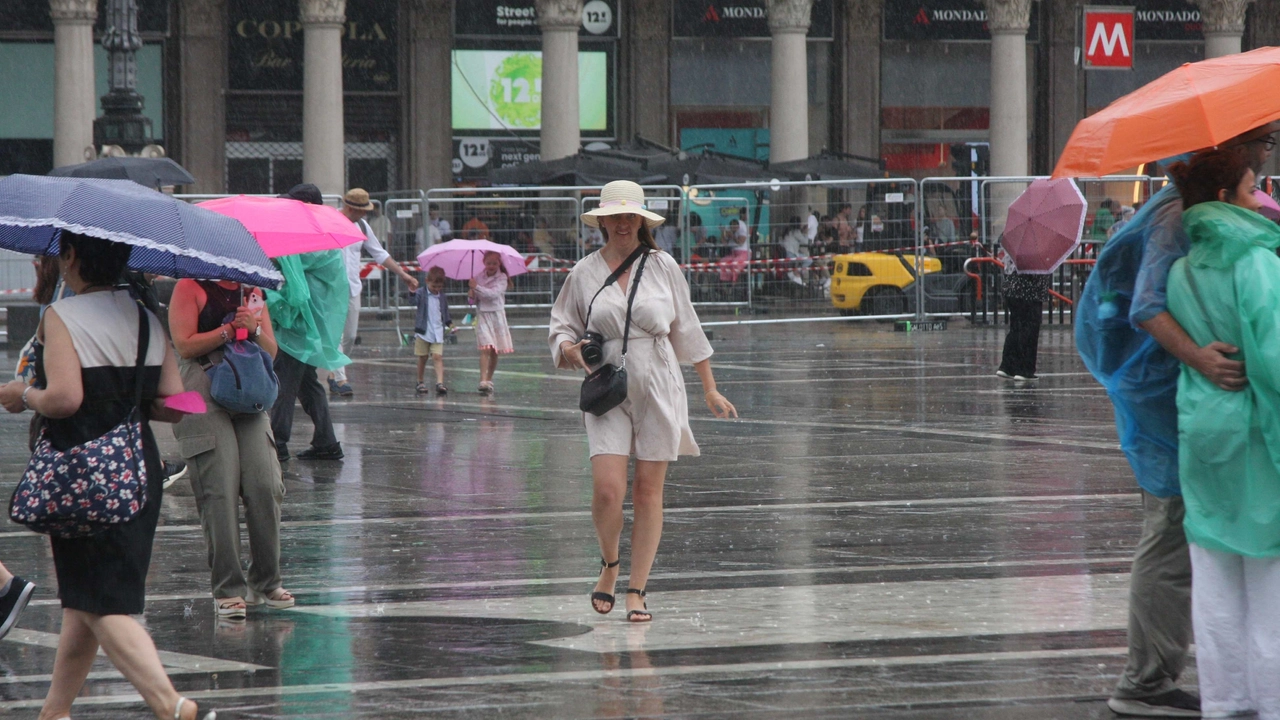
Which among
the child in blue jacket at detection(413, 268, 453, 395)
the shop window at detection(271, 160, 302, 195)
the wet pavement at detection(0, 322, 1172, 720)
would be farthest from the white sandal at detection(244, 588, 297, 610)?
the shop window at detection(271, 160, 302, 195)

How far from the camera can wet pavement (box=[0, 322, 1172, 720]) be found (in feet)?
19.5

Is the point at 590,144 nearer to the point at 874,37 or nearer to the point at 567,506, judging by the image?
the point at 874,37

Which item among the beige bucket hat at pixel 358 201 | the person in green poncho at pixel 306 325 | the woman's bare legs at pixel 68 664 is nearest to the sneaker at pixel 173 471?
the person in green poncho at pixel 306 325

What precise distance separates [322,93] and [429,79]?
14.6 feet

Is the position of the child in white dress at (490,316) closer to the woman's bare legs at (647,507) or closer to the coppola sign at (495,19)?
the woman's bare legs at (647,507)

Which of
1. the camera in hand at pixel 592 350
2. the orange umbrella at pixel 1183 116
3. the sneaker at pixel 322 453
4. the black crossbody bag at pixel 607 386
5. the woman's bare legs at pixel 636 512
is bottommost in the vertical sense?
the sneaker at pixel 322 453

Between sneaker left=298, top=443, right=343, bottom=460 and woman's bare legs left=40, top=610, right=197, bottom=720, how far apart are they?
6.94 meters

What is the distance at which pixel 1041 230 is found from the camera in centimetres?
1805

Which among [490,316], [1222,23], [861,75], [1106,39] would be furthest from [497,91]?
[490,316]

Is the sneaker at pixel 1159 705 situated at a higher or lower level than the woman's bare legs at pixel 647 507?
lower

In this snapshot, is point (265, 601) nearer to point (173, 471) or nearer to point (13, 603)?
point (13, 603)

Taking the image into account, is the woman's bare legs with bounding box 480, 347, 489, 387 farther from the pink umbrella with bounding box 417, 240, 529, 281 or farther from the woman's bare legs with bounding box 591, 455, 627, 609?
the woman's bare legs with bounding box 591, 455, 627, 609

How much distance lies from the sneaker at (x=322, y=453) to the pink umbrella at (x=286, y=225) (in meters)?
3.56

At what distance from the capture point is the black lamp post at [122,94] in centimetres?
2223
